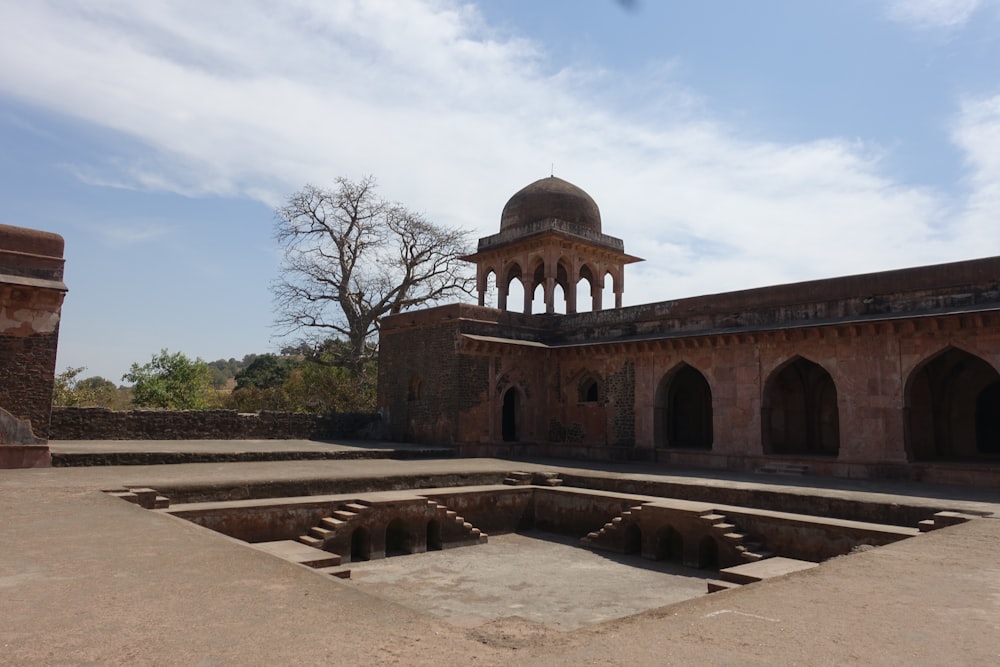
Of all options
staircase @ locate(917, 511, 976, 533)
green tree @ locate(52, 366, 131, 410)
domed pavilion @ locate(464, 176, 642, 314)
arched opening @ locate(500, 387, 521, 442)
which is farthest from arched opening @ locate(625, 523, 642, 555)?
green tree @ locate(52, 366, 131, 410)

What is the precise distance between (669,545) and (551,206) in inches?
525

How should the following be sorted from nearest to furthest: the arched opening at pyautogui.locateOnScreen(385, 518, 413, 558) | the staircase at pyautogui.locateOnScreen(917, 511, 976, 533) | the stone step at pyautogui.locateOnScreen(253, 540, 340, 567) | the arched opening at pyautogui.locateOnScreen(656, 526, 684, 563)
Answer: the stone step at pyautogui.locateOnScreen(253, 540, 340, 567) < the staircase at pyautogui.locateOnScreen(917, 511, 976, 533) < the arched opening at pyautogui.locateOnScreen(656, 526, 684, 563) < the arched opening at pyautogui.locateOnScreen(385, 518, 413, 558)

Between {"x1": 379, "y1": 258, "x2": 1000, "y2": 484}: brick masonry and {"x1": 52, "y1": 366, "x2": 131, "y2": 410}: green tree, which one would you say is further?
{"x1": 52, "y1": 366, "x2": 131, "y2": 410}: green tree

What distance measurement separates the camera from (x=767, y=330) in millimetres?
14695

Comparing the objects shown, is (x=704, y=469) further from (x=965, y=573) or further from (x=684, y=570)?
(x=965, y=573)

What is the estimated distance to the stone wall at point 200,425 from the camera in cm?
1467

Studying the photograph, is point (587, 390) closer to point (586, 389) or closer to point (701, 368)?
point (586, 389)

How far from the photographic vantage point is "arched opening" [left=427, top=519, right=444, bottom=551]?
36.0ft

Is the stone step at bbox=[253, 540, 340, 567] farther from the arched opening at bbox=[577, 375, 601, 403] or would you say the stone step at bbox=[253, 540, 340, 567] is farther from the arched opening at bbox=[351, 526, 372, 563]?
the arched opening at bbox=[577, 375, 601, 403]

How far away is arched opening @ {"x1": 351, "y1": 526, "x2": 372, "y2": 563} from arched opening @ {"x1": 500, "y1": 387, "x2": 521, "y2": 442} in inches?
359

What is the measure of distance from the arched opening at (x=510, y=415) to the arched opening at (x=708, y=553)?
9.47 metres

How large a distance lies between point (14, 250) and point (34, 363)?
2035mm

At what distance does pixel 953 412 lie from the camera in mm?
15594

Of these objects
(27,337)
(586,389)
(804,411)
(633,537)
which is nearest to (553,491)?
(633,537)
